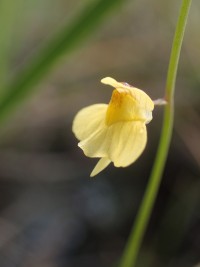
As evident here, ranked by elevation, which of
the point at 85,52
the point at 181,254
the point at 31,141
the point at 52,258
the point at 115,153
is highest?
the point at 85,52

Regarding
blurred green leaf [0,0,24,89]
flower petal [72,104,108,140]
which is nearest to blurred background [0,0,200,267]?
blurred green leaf [0,0,24,89]

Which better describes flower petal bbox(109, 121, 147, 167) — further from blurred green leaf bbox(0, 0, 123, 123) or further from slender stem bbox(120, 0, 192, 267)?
blurred green leaf bbox(0, 0, 123, 123)

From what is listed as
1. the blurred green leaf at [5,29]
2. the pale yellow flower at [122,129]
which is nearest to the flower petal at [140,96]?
the pale yellow flower at [122,129]

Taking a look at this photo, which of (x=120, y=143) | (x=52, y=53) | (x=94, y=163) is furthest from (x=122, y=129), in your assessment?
(x=94, y=163)

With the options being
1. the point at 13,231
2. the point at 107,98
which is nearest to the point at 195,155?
the point at 107,98

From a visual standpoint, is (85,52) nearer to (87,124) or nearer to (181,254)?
(181,254)

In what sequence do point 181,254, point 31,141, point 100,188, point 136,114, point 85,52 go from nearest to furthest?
point 136,114
point 181,254
point 100,188
point 31,141
point 85,52
